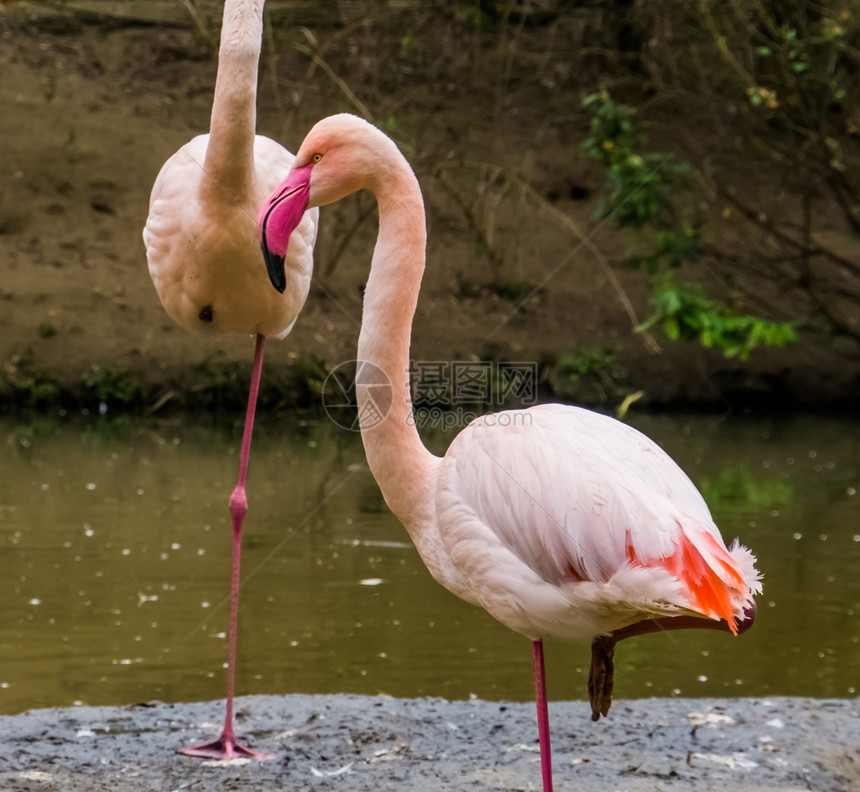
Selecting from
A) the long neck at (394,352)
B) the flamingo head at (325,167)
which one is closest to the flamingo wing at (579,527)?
the long neck at (394,352)

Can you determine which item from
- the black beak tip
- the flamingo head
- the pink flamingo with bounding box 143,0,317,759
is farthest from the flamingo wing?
the pink flamingo with bounding box 143,0,317,759

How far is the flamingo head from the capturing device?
2.94 m

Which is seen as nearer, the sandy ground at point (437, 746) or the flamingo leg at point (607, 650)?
the flamingo leg at point (607, 650)

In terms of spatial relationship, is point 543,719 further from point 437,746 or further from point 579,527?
point 437,746

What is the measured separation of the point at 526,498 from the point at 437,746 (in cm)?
134

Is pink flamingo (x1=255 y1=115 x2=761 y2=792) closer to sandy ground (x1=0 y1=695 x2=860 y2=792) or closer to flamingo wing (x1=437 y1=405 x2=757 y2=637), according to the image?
flamingo wing (x1=437 y1=405 x2=757 y2=637)

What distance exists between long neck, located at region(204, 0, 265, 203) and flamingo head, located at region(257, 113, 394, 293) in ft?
A: 3.15

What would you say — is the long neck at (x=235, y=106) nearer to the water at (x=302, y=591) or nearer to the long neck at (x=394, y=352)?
the long neck at (x=394, y=352)

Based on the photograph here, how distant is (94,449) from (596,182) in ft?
23.6

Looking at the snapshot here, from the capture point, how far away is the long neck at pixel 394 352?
294 cm

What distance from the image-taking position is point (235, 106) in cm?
386

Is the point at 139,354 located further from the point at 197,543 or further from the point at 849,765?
the point at 849,765

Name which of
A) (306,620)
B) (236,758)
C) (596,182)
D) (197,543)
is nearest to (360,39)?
(596,182)

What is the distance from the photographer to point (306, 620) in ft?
17.3
